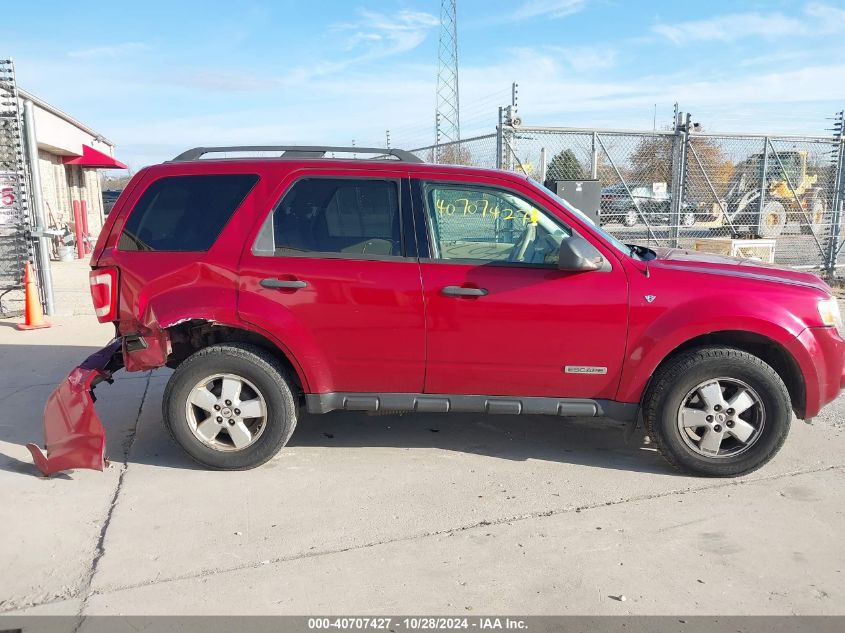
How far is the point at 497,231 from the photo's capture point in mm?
4473

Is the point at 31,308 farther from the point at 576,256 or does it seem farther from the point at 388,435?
the point at 576,256

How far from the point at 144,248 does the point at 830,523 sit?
14.3ft

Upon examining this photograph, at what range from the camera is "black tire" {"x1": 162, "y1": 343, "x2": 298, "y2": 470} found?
425cm

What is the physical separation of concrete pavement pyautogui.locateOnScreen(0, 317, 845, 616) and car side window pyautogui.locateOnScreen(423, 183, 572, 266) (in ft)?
4.56

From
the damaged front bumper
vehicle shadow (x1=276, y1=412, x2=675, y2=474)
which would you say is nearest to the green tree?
vehicle shadow (x1=276, y1=412, x2=675, y2=474)

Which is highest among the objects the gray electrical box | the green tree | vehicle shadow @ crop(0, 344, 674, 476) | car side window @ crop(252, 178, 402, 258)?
the green tree

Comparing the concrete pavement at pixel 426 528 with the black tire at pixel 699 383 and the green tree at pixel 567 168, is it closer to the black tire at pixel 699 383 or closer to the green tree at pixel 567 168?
the black tire at pixel 699 383

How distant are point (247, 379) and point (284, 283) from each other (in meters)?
0.66

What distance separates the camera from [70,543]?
11.5 ft

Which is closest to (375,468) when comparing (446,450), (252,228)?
(446,450)

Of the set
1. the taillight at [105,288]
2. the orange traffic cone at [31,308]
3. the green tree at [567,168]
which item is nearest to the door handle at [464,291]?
the taillight at [105,288]

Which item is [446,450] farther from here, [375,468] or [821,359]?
[821,359]

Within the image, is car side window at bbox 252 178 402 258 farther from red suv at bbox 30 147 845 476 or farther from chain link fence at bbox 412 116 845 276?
chain link fence at bbox 412 116 845 276

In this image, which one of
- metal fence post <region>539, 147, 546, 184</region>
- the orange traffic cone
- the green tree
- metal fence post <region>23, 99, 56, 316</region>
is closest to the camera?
the orange traffic cone
